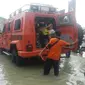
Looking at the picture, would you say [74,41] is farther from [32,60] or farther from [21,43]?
[32,60]

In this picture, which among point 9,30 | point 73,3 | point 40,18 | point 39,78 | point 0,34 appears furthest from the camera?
point 0,34

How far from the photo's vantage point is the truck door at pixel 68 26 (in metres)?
9.37

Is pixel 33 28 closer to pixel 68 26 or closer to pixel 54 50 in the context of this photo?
pixel 68 26

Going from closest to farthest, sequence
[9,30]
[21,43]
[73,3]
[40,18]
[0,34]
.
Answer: [21,43]
[40,18]
[9,30]
[73,3]
[0,34]

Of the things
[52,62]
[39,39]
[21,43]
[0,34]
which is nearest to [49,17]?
[39,39]

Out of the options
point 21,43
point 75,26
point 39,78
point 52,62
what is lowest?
point 39,78

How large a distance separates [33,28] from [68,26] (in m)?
1.51

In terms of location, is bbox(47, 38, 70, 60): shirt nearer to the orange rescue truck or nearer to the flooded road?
the flooded road

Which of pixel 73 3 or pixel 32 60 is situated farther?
pixel 73 3

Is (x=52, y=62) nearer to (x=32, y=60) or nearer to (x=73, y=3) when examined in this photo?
(x=32, y=60)

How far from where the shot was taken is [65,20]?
31.9 feet

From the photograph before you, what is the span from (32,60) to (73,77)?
4.27 m

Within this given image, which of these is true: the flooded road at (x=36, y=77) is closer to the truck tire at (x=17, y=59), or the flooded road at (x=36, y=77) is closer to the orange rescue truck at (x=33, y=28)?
the truck tire at (x=17, y=59)

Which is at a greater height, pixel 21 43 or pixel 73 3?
pixel 73 3
